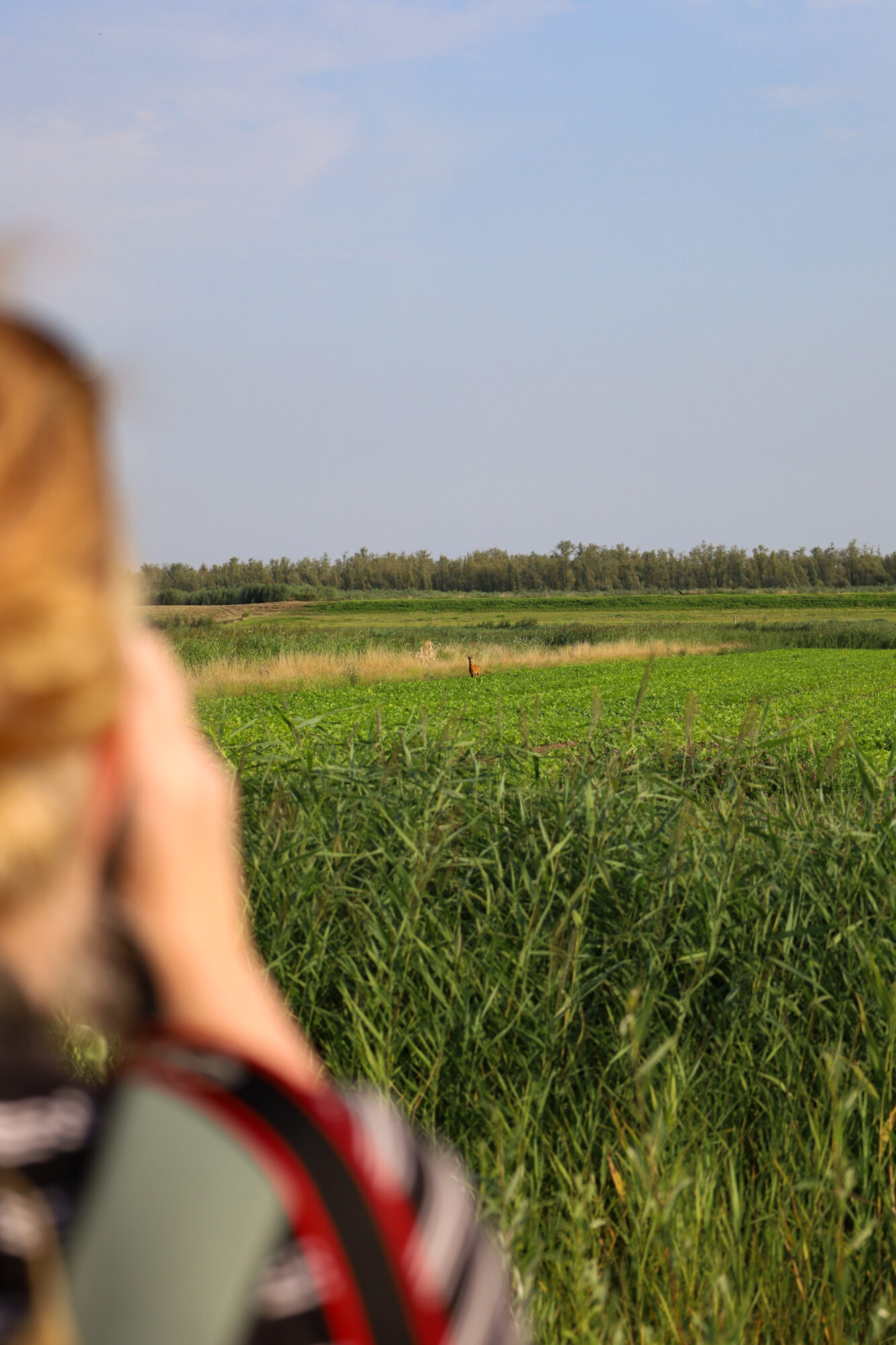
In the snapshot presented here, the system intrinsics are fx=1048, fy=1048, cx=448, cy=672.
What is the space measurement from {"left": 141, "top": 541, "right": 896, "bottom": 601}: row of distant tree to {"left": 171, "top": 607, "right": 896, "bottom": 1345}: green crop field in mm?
132152

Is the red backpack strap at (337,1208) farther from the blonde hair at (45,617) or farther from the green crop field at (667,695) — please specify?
the green crop field at (667,695)

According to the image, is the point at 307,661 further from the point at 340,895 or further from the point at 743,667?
the point at 340,895

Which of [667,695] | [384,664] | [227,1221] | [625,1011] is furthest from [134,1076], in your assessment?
[384,664]

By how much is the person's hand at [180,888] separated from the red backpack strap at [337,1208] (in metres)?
0.09

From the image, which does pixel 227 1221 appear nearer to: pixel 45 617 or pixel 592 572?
pixel 45 617

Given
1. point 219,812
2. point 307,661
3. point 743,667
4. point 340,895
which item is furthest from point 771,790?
point 743,667

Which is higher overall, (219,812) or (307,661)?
(219,812)

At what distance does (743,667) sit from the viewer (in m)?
39.6

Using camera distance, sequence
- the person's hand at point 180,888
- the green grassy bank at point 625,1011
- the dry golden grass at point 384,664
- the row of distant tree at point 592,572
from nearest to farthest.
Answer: the person's hand at point 180,888 → the green grassy bank at point 625,1011 → the dry golden grass at point 384,664 → the row of distant tree at point 592,572

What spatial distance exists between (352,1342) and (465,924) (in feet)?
10.3

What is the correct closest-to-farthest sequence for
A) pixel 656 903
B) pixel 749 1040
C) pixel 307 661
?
pixel 749 1040 → pixel 656 903 → pixel 307 661

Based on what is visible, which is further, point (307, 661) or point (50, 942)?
point (307, 661)

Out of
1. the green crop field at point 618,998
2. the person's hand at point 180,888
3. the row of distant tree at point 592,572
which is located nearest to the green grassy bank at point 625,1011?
the green crop field at point 618,998

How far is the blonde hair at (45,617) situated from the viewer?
559 mm
